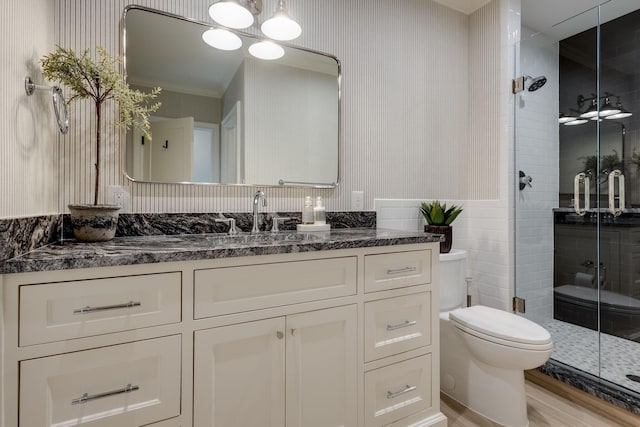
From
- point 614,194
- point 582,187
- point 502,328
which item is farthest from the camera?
point 582,187

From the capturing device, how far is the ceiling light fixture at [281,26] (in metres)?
1.62

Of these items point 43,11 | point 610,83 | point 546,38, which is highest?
point 546,38

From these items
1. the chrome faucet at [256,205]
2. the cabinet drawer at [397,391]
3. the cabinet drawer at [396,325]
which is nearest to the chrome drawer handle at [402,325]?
the cabinet drawer at [396,325]

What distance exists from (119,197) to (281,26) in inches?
44.8

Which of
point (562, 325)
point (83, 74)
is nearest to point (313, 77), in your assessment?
point (83, 74)

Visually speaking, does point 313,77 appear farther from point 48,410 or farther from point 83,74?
point 48,410

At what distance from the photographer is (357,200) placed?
6.57 feet

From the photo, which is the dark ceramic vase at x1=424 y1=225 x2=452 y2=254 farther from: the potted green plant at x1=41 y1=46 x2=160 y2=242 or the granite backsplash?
the potted green plant at x1=41 y1=46 x2=160 y2=242

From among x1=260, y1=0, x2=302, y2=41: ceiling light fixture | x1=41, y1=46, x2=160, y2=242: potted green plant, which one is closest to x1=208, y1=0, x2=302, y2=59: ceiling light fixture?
x1=260, y1=0, x2=302, y2=41: ceiling light fixture

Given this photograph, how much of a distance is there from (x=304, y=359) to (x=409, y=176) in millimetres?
1449

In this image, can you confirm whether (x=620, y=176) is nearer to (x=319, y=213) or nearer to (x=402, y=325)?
(x=402, y=325)

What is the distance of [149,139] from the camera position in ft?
4.80

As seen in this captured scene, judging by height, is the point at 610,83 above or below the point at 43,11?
above

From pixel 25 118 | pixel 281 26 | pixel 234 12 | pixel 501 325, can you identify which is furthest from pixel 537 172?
pixel 25 118
